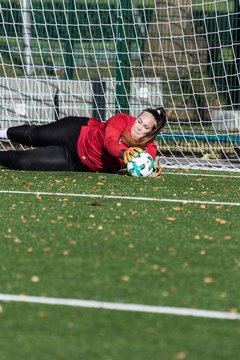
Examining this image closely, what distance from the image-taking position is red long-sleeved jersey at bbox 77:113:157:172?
363 inches

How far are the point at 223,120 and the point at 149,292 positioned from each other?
7.87 metres

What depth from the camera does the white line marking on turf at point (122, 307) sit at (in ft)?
14.2

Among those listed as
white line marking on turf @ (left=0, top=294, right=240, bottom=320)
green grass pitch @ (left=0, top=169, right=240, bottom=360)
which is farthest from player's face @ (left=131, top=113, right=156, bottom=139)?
white line marking on turf @ (left=0, top=294, right=240, bottom=320)

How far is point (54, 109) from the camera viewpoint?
43.1ft

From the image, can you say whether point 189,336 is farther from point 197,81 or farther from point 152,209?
point 197,81

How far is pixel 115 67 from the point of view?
12.9 m

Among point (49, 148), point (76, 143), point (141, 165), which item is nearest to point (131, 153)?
point (141, 165)

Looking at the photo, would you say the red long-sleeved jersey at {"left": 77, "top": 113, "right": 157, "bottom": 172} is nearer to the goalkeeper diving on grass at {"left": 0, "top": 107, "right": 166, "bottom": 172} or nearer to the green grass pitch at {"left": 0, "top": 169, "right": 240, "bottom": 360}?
the goalkeeper diving on grass at {"left": 0, "top": 107, "right": 166, "bottom": 172}

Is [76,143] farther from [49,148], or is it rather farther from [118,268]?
[118,268]

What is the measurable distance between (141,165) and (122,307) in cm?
494

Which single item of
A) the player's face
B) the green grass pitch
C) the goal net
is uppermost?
the green grass pitch

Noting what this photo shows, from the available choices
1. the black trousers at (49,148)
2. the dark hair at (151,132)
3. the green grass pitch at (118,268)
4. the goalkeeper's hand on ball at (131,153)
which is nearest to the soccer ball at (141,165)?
the goalkeeper's hand on ball at (131,153)

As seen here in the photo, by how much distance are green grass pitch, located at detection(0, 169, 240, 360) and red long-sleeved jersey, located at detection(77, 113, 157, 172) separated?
0.57 m

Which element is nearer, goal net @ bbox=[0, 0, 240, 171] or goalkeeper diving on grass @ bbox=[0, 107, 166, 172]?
goalkeeper diving on grass @ bbox=[0, 107, 166, 172]
